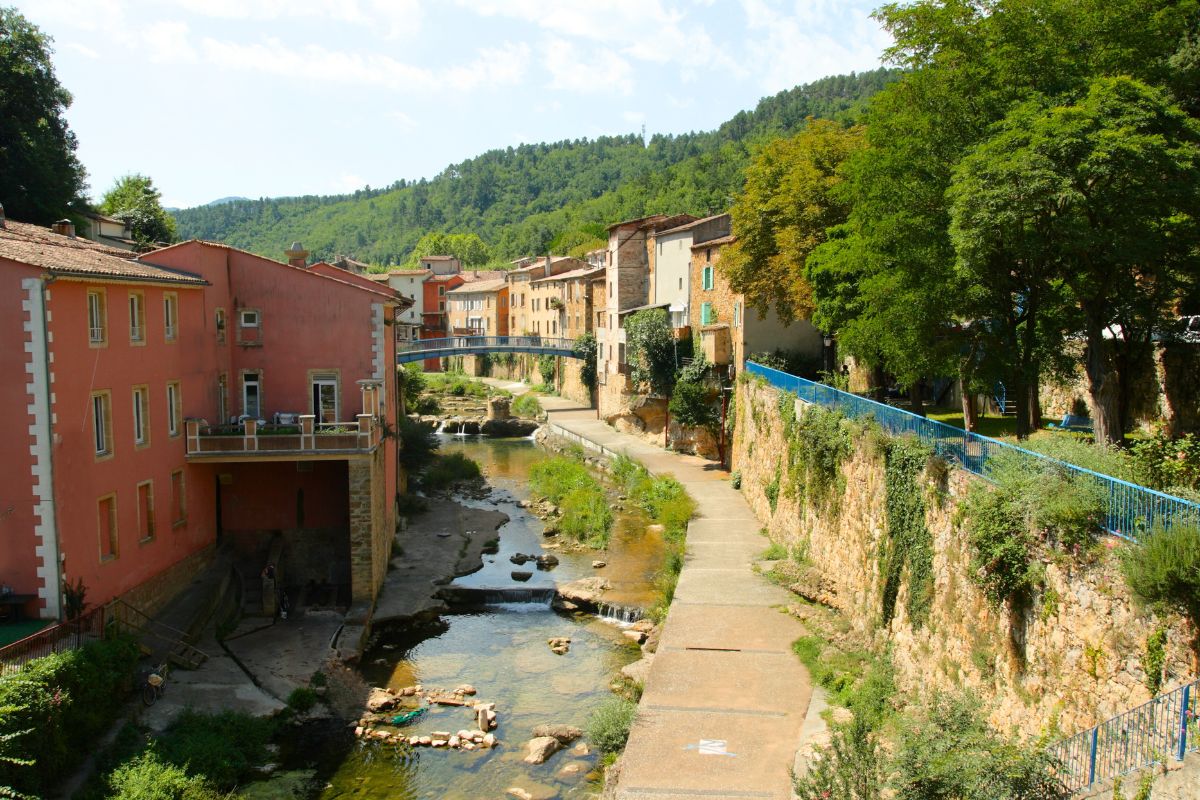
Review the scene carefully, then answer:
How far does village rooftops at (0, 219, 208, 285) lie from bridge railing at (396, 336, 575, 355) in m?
39.4

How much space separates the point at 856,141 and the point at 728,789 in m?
24.5

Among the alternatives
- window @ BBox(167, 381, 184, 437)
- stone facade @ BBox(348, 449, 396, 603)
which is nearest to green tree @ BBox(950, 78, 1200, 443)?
stone facade @ BBox(348, 449, 396, 603)

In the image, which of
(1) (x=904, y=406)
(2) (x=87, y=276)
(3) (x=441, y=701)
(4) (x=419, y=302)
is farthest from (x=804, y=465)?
(4) (x=419, y=302)

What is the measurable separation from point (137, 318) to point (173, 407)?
2.59 meters

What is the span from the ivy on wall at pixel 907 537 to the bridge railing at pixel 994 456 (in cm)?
44

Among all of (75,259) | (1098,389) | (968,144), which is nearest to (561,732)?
(1098,389)

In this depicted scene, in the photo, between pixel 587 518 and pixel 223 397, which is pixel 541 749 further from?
pixel 587 518

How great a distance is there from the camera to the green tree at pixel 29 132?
3866 cm

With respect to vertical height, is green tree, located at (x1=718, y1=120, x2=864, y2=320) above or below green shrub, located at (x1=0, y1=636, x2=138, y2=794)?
above

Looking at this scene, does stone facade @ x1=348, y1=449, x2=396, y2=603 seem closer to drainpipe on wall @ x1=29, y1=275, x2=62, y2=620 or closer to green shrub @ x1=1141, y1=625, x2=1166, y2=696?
drainpipe on wall @ x1=29, y1=275, x2=62, y2=620

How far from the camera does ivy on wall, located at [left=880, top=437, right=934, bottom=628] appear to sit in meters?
17.0

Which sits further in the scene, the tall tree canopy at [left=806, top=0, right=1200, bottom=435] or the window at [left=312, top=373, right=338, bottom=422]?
the window at [left=312, top=373, right=338, bottom=422]

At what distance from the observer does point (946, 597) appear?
16.1 m

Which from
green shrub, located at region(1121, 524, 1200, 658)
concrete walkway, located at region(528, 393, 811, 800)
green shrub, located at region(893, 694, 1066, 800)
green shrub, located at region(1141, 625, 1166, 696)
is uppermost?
green shrub, located at region(1121, 524, 1200, 658)
